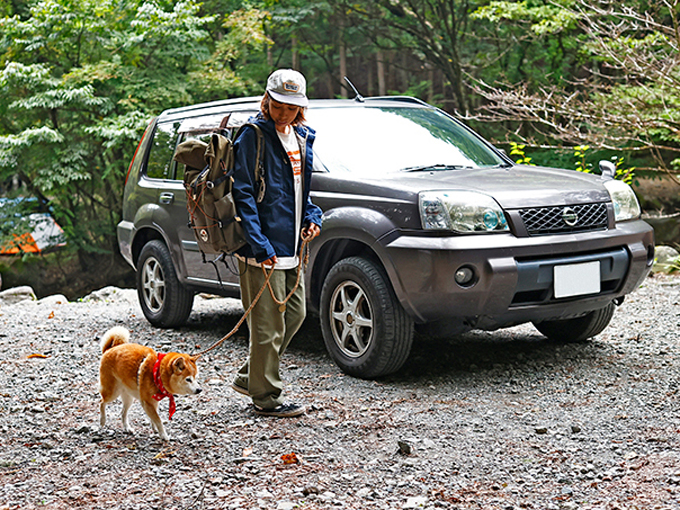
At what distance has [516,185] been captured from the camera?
480 centimetres

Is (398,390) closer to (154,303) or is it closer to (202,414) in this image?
(202,414)

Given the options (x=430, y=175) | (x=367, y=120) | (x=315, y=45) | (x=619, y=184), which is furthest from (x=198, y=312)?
(x=315, y=45)

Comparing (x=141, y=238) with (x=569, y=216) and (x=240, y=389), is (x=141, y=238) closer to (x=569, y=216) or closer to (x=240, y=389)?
(x=240, y=389)

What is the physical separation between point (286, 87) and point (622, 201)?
256 cm

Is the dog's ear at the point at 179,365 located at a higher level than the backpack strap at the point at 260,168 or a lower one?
lower

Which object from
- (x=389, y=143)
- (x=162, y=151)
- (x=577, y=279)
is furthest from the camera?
(x=162, y=151)

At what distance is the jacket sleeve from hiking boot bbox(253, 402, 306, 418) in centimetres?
89

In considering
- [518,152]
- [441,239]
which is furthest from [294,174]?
[518,152]

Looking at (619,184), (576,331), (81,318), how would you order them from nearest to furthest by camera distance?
(619,184) → (576,331) → (81,318)

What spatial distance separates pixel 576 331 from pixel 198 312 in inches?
160

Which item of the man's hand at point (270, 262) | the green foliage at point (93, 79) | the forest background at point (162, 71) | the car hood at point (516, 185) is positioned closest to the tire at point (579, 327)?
the car hood at point (516, 185)

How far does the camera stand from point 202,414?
14.4ft

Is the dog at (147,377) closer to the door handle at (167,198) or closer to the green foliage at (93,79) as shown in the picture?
the door handle at (167,198)

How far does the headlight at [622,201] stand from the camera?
202 inches
